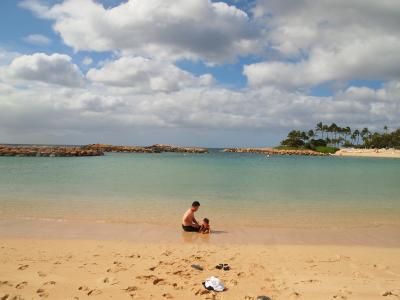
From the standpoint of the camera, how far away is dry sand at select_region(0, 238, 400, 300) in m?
6.21

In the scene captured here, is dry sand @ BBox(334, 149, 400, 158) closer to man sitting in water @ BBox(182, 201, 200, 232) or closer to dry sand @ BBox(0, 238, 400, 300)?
man sitting in water @ BBox(182, 201, 200, 232)

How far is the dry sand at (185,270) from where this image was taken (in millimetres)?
6207

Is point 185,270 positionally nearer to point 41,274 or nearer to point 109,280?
point 109,280

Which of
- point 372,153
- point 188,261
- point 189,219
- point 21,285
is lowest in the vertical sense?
point 188,261

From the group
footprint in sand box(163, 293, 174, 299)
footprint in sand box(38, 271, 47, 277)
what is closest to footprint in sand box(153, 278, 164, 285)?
footprint in sand box(163, 293, 174, 299)

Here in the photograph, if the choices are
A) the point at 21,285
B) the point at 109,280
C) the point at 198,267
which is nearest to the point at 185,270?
the point at 198,267

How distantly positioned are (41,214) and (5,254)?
18.5 ft

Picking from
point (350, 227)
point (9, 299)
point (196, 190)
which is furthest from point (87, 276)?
point (196, 190)

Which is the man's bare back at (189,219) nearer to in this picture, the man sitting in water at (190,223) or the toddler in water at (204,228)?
the man sitting in water at (190,223)

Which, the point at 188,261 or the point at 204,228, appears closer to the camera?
the point at 188,261

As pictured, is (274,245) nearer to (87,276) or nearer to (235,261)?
(235,261)

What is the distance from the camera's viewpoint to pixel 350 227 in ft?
41.2

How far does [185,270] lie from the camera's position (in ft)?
24.2

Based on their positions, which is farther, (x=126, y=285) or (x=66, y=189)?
(x=66, y=189)
